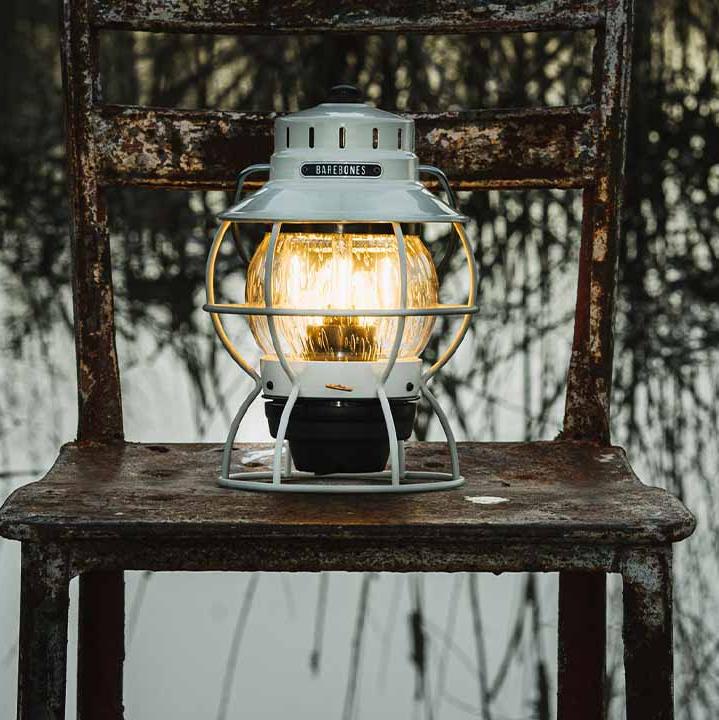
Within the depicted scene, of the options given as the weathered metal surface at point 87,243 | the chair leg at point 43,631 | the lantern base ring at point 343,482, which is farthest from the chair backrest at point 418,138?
the chair leg at point 43,631

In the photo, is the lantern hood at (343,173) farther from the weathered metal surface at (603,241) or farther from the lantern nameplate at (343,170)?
the weathered metal surface at (603,241)

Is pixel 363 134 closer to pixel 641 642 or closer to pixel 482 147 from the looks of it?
pixel 482 147

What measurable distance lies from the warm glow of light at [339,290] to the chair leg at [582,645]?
13.5 inches

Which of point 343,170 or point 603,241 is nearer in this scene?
point 343,170

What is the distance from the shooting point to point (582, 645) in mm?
1321

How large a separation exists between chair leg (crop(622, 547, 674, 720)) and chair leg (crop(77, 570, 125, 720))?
1.89 ft

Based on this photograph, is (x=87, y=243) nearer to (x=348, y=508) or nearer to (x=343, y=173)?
(x=343, y=173)

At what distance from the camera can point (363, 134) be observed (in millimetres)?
1093

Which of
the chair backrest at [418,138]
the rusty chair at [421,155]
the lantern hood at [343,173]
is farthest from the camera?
the chair backrest at [418,138]

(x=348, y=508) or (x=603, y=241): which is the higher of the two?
(x=603, y=241)

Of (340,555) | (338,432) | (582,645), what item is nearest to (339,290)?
(338,432)

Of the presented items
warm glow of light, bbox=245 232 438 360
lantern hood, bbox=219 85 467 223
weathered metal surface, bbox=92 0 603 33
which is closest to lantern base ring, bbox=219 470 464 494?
warm glow of light, bbox=245 232 438 360

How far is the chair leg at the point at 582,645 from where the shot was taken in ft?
4.27

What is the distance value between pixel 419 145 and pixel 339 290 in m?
0.32
